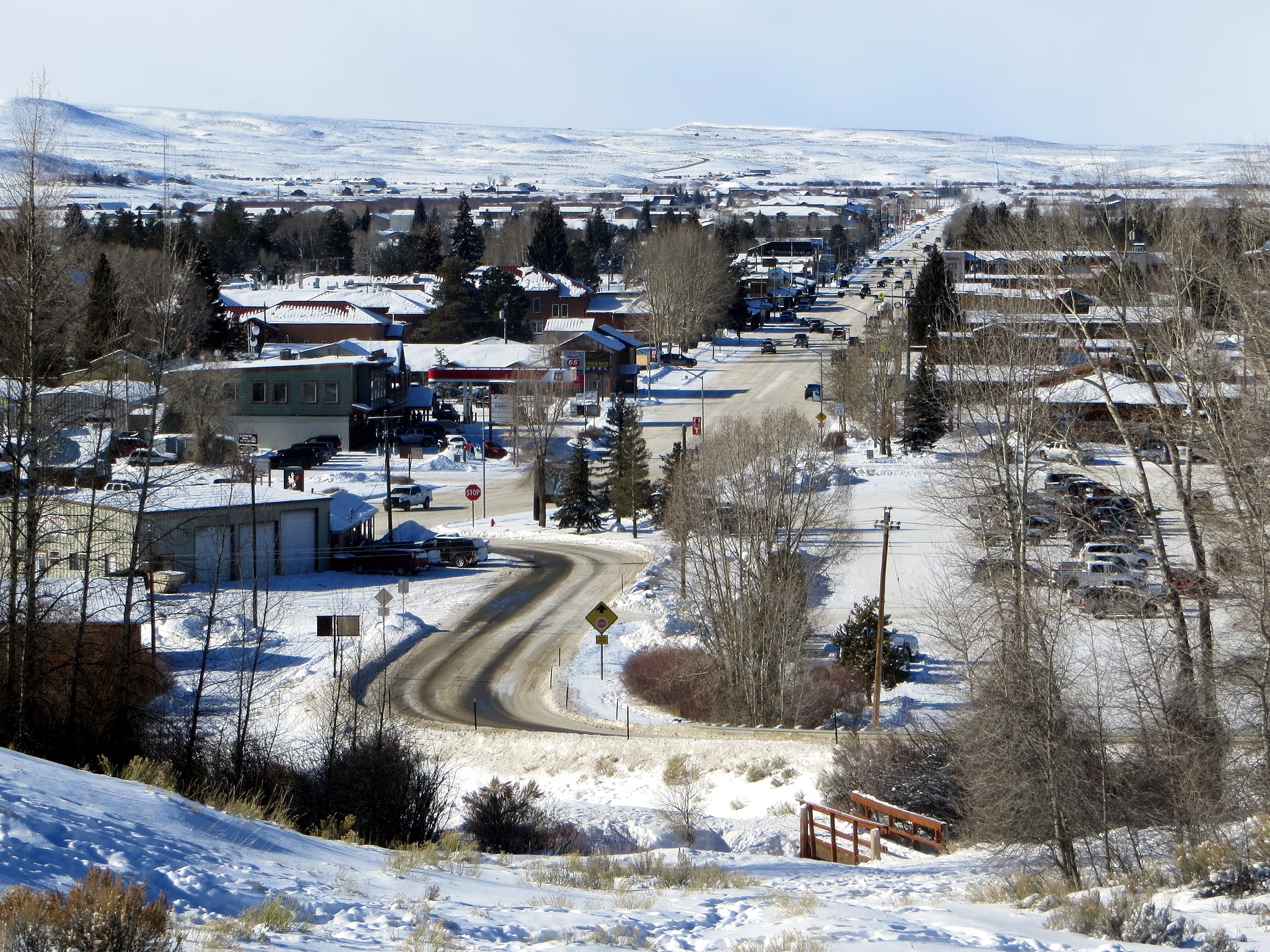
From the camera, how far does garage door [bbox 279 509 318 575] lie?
3259cm

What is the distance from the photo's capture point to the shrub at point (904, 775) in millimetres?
14930

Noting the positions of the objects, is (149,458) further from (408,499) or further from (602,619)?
→ (408,499)

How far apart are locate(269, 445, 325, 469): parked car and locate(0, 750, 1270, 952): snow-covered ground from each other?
37.3m

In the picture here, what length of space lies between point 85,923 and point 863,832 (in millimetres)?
11273

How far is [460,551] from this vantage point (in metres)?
33.7

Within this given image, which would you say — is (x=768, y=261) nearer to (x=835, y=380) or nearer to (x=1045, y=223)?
(x=835, y=380)

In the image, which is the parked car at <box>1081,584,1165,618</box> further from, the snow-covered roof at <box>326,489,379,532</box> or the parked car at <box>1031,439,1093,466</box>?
the snow-covered roof at <box>326,489,379,532</box>

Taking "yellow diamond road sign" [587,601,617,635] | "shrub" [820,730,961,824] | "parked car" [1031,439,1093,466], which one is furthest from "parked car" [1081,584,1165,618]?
"yellow diamond road sign" [587,601,617,635]

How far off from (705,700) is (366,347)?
38648 millimetres

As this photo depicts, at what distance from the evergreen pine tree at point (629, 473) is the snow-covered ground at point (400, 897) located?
93.8 feet

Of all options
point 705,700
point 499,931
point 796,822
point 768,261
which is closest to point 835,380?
point 705,700

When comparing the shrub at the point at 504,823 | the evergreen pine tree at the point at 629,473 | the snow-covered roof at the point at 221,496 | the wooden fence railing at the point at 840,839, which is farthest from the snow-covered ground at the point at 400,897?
the evergreen pine tree at the point at 629,473

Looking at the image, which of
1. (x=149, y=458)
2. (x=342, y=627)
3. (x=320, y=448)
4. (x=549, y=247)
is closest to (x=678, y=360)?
(x=549, y=247)

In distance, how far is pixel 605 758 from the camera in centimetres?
1925
